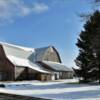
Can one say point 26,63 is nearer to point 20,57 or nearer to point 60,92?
point 20,57

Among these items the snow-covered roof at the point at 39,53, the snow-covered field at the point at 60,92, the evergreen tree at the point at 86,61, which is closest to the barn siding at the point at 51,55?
the snow-covered roof at the point at 39,53

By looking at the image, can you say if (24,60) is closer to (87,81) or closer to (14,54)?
(14,54)

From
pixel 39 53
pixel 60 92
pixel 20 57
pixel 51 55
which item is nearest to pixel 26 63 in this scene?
pixel 20 57

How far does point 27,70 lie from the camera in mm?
64062

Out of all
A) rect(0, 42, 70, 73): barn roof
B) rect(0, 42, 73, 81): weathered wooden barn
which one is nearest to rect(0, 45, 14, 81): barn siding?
rect(0, 42, 73, 81): weathered wooden barn

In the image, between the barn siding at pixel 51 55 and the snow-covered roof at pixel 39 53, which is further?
the barn siding at pixel 51 55

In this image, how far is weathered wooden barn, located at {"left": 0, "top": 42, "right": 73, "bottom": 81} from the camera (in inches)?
2400

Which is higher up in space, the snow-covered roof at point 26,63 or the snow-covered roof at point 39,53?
the snow-covered roof at point 39,53

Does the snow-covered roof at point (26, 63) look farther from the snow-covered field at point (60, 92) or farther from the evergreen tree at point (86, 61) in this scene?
the snow-covered field at point (60, 92)

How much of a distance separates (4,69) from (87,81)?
24703 millimetres

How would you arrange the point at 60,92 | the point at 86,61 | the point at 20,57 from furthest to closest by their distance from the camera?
the point at 20,57 → the point at 86,61 → the point at 60,92

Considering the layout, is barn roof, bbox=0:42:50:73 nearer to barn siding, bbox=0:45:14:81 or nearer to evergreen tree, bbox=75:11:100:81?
barn siding, bbox=0:45:14:81

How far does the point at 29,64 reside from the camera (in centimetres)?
6719

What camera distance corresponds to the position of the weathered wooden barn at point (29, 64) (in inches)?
2400
